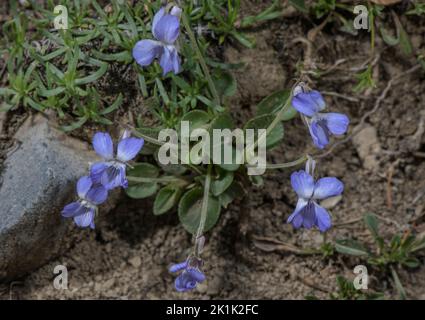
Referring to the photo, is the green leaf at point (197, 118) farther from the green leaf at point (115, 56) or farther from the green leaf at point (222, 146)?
the green leaf at point (115, 56)

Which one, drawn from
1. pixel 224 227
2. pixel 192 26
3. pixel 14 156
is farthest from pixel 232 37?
pixel 14 156

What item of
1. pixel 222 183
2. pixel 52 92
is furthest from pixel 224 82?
pixel 52 92

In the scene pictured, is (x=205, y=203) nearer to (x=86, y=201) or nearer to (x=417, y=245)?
(x=86, y=201)

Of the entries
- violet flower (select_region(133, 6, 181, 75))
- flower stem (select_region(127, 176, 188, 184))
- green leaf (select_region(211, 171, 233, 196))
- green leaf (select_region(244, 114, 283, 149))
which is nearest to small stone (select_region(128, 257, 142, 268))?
flower stem (select_region(127, 176, 188, 184))

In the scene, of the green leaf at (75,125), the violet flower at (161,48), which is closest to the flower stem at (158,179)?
the green leaf at (75,125)

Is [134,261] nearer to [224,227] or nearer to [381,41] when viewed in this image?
[224,227]

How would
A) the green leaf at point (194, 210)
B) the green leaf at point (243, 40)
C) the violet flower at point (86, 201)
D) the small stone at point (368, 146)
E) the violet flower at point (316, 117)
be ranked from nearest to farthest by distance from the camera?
the violet flower at point (316, 117)
the violet flower at point (86, 201)
the green leaf at point (194, 210)
the green leaf at point (243, 40)
the small stone at point (368, 146)
